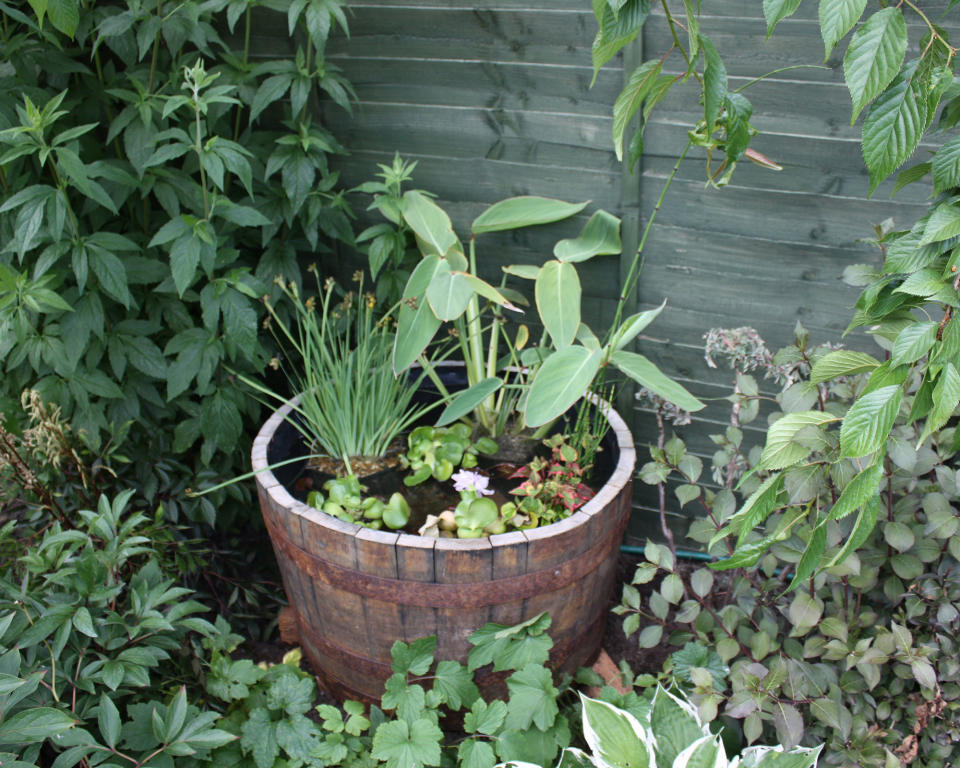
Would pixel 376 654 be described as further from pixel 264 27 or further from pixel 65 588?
pixel 264 27

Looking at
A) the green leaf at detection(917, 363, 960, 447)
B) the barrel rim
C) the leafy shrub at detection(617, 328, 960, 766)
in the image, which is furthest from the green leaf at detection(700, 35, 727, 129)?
the barrel rim

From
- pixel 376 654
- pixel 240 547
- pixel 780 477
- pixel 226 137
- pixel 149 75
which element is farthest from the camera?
pixel 240 547

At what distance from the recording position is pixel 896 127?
0.93 meters

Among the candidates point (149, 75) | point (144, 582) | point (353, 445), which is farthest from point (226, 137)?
point (144, 582)

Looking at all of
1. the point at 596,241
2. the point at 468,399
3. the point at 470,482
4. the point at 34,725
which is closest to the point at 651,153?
the point at 596,241

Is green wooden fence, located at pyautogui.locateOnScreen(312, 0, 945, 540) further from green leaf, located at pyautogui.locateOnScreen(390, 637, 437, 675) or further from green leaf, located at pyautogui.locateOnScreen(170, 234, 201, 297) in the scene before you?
green leaf, located at pyautogui.locateOnScreen(390, 637, 437, 675)

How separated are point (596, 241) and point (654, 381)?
464 mm

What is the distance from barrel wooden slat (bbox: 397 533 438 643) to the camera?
1.60 meters

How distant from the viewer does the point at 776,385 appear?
7.25 ft

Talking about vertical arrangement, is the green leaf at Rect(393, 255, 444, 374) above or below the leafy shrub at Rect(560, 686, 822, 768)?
above

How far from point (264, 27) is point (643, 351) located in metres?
1.38

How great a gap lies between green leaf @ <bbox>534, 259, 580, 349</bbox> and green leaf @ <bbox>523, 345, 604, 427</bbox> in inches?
2.3

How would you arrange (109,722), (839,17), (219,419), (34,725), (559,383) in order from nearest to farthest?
(839,17) < (34,725) < (109,722) < (559,383) < (219,419)

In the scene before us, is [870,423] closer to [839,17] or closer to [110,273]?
[839,17]
